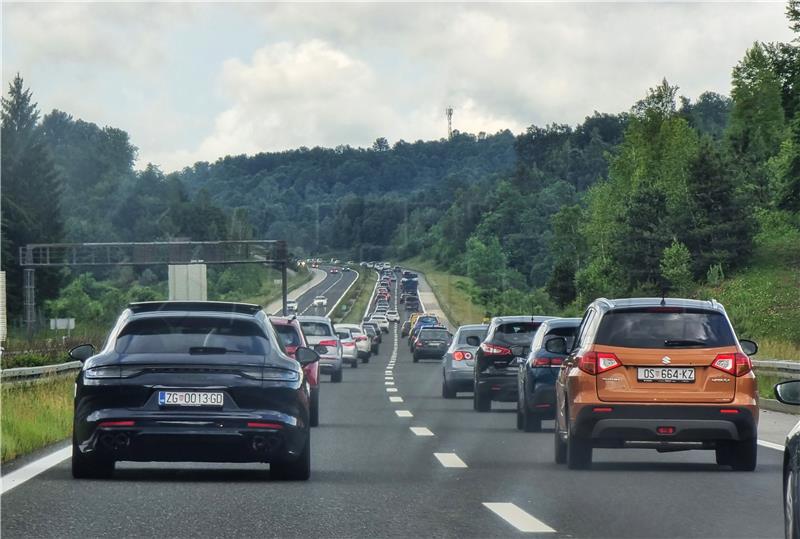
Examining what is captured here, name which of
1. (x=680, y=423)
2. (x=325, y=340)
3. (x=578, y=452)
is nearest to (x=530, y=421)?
(x=578, y=452)

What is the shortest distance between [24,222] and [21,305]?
13.0 metres

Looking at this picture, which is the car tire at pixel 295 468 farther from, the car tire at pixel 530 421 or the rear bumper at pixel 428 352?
the rear bumper at pixel 428 352

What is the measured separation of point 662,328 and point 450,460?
2.48m

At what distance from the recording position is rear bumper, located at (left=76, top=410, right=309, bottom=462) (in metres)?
12.9

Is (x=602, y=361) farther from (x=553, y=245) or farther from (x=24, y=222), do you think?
(x=553, y=245)

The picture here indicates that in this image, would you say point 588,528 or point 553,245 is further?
point 553,245

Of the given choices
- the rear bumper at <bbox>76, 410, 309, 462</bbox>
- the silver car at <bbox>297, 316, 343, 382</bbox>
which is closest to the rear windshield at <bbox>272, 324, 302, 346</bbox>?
the rear bumper at <bbox>76, 410, 309, 462</bbox>

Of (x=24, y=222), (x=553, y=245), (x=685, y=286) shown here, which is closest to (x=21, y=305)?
(x=24, y=222)

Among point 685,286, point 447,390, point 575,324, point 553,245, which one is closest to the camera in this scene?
point 575,324

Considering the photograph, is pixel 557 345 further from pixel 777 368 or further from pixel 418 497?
pixel 777 368

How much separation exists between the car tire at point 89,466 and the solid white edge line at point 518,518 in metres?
3.27

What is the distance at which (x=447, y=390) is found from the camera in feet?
103

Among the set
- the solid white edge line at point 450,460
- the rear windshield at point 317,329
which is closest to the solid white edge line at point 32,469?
the solid white edge line at point 450,460

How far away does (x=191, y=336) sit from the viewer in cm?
1348
